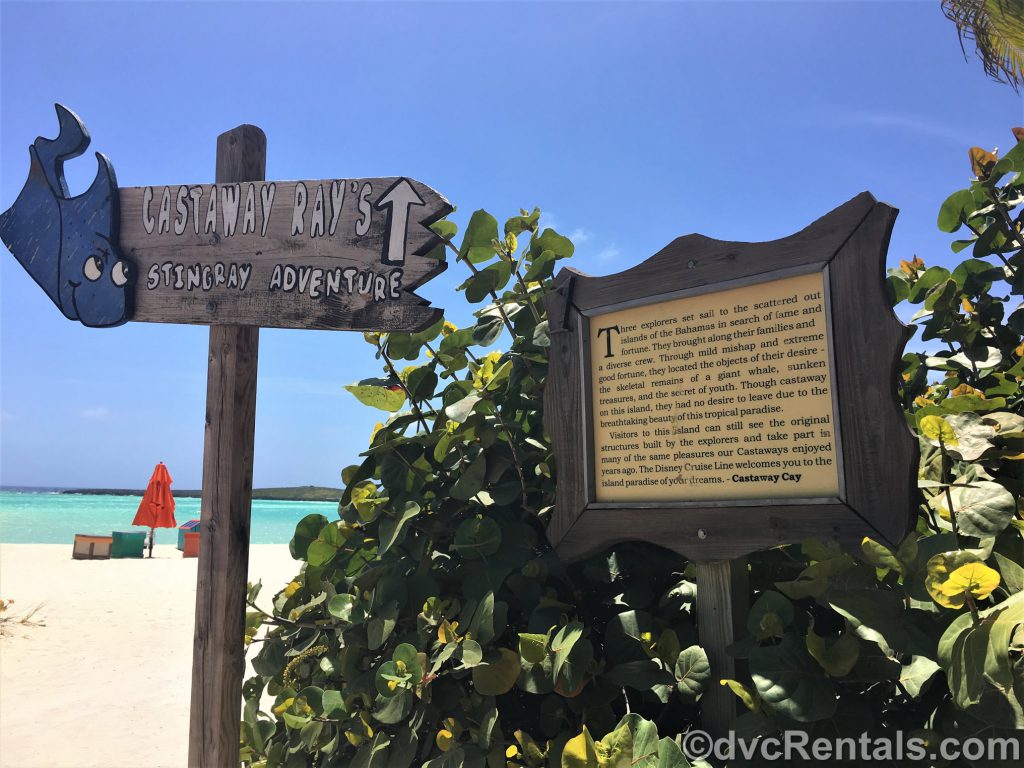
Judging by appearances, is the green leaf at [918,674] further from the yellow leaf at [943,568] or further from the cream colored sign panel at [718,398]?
the cream colored sign panel at [718,398]

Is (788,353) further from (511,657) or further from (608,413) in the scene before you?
(511,657)

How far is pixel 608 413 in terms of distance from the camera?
187 cm

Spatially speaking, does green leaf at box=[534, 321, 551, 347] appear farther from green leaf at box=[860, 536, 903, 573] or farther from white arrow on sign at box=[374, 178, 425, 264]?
green leaf at box=[860, 536, 903, 573]

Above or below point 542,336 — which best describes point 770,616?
below

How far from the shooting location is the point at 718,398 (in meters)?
1.66

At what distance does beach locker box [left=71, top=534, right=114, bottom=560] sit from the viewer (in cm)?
1456

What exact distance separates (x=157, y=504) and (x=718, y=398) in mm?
16520

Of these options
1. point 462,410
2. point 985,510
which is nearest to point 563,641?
point 462,410

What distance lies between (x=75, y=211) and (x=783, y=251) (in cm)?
261

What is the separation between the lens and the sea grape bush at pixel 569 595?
1.33m

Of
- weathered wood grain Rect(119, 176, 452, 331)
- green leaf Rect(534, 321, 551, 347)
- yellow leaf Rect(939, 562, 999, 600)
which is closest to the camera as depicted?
yellow leaf Rect(939, 562, 999, 600)

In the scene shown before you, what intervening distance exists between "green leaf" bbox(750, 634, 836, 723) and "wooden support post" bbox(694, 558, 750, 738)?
0.66ft

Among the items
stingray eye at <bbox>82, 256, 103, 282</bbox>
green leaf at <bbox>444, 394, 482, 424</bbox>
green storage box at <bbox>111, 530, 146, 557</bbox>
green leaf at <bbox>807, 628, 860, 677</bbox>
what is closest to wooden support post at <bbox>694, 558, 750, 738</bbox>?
green leaf at <bbox>807, 628, 860, 677</bbox>

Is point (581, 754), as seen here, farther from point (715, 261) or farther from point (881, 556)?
point (715, 261)
